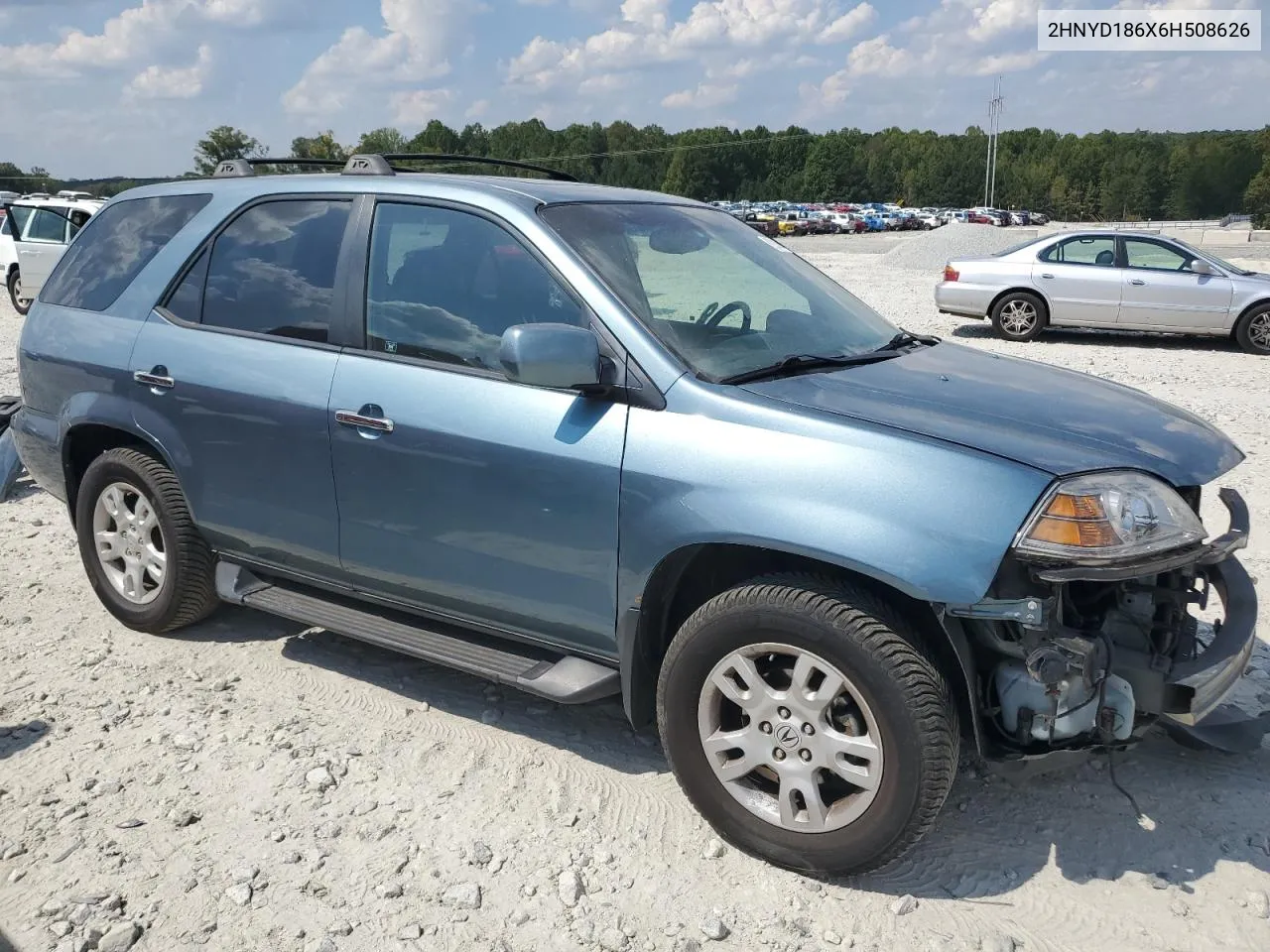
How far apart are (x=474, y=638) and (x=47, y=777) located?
1510 millimetres

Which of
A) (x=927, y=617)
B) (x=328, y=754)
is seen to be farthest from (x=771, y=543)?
(x=328, y=754)

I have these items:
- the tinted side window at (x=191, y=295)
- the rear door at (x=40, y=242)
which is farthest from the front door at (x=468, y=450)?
the rear door at (x=40, y=242)

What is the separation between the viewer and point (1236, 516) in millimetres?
3418

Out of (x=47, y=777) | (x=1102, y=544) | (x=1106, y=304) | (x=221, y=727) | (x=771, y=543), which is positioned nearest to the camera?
(x=1102, y=544)

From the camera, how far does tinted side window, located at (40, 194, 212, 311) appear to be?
4602 millimetres

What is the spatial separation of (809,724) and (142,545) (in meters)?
3.15

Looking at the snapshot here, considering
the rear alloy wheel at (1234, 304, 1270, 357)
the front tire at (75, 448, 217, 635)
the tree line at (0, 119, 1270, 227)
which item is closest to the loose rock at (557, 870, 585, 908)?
the front tire at (75, 448, 217, 635)

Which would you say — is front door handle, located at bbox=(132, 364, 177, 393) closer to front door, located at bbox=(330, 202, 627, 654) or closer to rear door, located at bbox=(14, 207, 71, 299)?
front door, located at bbox=(330, 202, 627, 654)

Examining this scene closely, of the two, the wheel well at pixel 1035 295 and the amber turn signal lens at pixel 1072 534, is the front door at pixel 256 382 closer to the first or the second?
the amber turn signal lens at pixel 1072 534

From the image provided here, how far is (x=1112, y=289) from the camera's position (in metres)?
14.2

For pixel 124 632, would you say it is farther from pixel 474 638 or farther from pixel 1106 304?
pixel 1106 304

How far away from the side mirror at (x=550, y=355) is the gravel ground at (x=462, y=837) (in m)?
1.42

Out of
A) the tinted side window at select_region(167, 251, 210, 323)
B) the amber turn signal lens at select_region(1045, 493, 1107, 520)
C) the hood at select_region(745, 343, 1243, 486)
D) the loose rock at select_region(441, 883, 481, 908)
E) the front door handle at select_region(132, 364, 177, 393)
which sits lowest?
the loose rock at select_region(441, 883, 481, 908)

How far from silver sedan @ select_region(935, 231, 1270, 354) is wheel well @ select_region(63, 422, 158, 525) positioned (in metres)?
12.7
